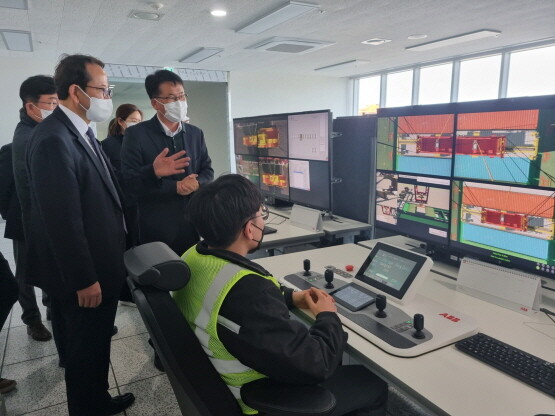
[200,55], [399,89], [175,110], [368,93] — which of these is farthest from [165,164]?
[368,93]

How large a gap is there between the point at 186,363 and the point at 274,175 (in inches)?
90.6

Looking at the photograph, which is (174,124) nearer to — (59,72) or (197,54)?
(59,72)

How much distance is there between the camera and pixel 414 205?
1.83 meters

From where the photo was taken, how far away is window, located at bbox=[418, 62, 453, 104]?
766 cm

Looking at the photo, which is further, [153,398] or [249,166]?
[249,166]

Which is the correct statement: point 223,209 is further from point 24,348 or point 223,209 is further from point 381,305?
point 24,348

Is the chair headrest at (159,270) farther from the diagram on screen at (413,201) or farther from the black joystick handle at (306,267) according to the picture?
the diagram on screen at (413,201)

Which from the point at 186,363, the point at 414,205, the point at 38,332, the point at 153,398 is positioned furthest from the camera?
the point at 38,332

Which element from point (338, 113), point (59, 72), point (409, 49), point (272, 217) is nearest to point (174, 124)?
point (59, 72)

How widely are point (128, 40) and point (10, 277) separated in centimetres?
467

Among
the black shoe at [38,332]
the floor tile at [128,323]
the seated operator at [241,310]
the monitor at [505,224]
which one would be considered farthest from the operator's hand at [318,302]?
the black shoe at [38,332]

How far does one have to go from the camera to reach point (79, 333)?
63.1 inches

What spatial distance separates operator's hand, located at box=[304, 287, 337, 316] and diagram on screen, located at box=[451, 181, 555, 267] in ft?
2.29

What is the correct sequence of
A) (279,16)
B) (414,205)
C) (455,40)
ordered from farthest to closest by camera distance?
(455,40), (279,16), (414,205)
